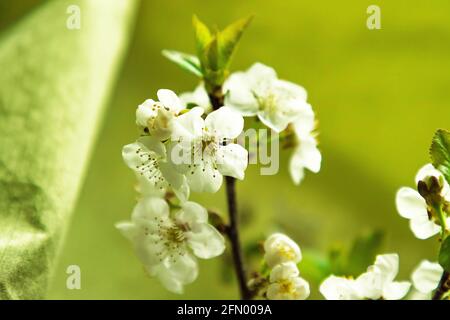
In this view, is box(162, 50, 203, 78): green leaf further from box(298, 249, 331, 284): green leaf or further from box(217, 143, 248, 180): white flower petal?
box(298, 249, 331, 284): green leaf

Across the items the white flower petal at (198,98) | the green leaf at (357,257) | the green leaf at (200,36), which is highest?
the green leaf at (200,36)

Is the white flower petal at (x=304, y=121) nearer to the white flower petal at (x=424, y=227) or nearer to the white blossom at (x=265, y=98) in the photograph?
the white blossom at (x=265, y=98)

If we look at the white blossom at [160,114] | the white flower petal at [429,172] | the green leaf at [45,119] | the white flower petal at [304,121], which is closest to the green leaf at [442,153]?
the white flower petal at [429,172]

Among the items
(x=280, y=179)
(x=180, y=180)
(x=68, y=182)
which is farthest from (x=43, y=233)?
(x=280, y=179)

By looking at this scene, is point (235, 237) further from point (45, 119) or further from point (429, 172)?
point (45, 119)

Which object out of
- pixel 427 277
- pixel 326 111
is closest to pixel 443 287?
pixel 427 277
